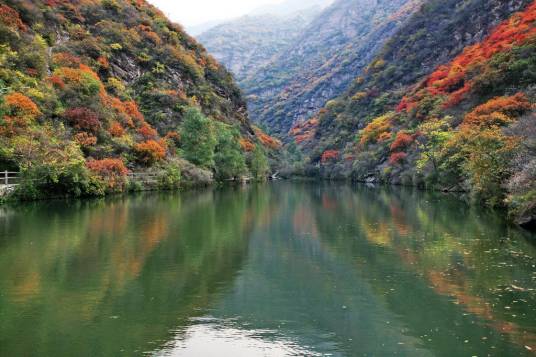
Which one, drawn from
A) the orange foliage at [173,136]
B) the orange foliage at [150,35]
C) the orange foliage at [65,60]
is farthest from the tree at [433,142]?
the orange foliage at [150,35]

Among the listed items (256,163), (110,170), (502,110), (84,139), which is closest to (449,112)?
(502,110)

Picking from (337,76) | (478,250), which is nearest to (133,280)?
(478,250)

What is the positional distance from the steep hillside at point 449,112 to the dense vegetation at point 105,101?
83.3ft

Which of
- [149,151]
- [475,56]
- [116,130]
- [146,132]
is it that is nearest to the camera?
[116,130]

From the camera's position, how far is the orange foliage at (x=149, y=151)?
60.8 m

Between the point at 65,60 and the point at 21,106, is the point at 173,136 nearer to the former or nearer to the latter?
the point at 65,60

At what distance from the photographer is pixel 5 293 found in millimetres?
14328

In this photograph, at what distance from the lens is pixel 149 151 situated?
2398 inches

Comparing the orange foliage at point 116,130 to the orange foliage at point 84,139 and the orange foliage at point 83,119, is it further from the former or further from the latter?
the orange foliage at point 84,139

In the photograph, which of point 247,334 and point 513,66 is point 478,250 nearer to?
point 247,334

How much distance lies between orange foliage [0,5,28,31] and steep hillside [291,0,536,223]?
4926 centimetres

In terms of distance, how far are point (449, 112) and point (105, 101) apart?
46661 millimetres

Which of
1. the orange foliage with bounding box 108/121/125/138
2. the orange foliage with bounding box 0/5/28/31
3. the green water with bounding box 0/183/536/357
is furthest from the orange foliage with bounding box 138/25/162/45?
the green water with bounding box 0/183/536/357

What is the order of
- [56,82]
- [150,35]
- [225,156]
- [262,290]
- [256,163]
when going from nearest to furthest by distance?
[262,290] → [56,82] → [225,156] → [150,35] → [256,163]
